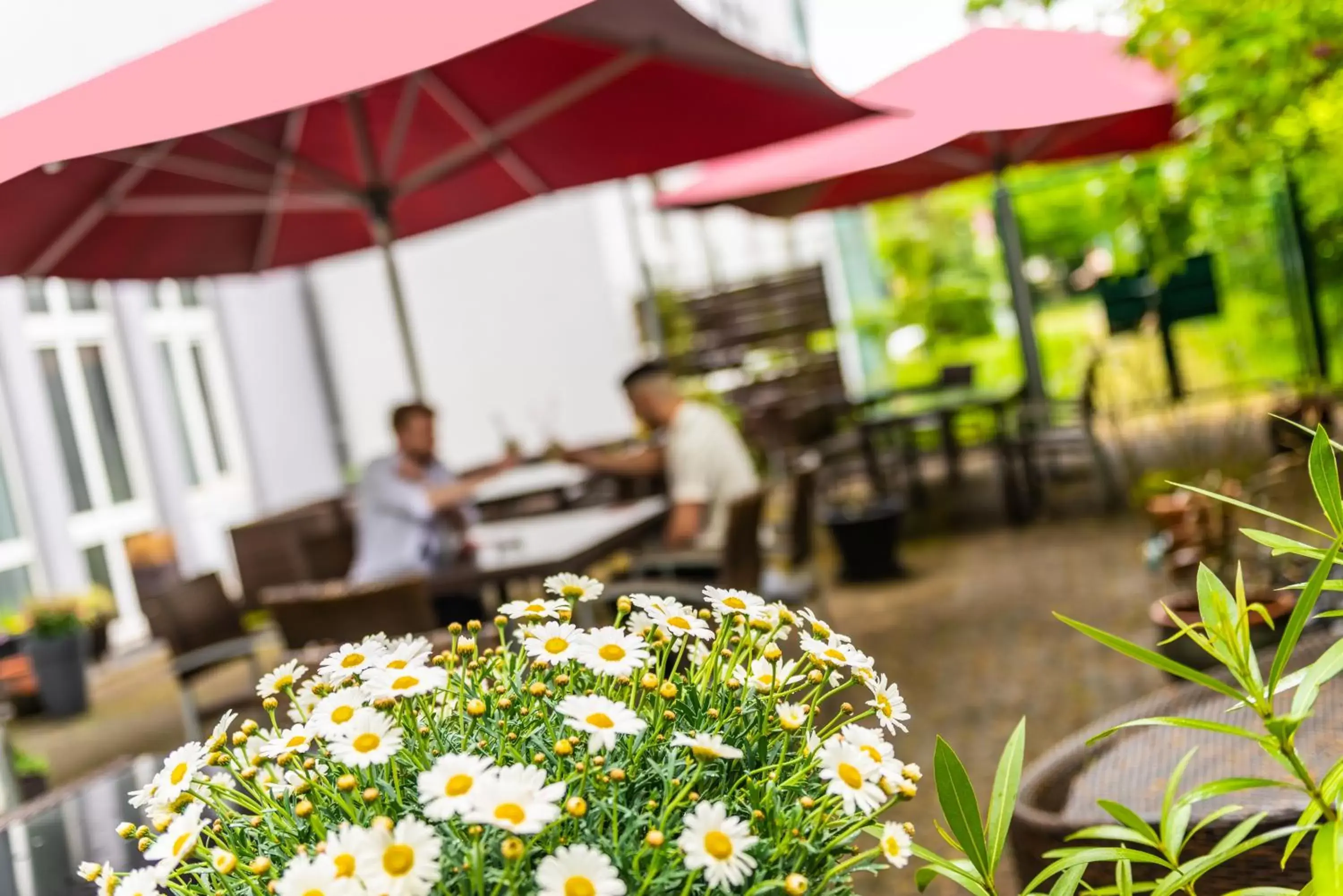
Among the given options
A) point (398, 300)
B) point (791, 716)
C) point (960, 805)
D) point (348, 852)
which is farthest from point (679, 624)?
point (398, 300)

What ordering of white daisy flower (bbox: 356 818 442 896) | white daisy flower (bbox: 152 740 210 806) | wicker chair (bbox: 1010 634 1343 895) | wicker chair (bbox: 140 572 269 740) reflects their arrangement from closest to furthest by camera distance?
white daisy flower (bbox: 356 818 442 896) < white daisy flower (bbox: 152 740 210 806) < wicker chair (bbox: 1010 634 1343 895) < wicker chair (bbox: 140 572 269 740)

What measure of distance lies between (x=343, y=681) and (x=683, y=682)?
0.27m

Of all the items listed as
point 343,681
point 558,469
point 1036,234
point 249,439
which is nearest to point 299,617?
point 343,681

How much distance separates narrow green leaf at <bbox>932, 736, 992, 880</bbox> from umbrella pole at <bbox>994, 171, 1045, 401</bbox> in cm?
667

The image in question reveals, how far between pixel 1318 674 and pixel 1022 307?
269 inches

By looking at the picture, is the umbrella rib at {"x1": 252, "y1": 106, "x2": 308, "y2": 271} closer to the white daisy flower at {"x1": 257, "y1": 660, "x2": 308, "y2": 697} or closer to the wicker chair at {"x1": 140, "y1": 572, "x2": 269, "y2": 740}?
the wicker chair at {"x1": 140, "y1": 572, "x2": 269, "y2": 740}

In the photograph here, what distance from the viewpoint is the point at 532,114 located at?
4277 millimetres

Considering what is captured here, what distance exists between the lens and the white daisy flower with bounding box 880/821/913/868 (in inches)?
32.3

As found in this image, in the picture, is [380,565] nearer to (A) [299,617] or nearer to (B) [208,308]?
(A) [299,617]

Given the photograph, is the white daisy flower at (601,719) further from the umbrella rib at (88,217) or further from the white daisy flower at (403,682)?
the umbrella rib at (88,217)

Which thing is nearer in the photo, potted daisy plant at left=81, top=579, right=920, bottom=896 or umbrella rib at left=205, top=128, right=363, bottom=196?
potted daisy plant at left=81, top=579, right=920, bottom=896

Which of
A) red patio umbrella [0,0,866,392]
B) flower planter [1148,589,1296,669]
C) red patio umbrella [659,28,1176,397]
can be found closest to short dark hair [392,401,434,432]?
red patio umbrella [0,0,866,392]

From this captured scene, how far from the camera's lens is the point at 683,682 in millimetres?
1036

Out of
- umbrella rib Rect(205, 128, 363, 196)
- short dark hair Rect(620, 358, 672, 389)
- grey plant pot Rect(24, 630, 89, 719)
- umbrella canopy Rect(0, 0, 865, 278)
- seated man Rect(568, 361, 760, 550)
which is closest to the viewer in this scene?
umbrella canopy Rect(0, 0, 865, 278)
